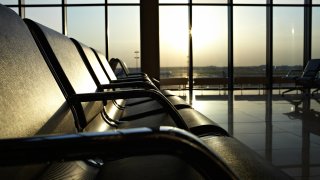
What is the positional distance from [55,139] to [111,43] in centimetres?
947

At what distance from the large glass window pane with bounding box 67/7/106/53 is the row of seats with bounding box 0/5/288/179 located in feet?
27.7

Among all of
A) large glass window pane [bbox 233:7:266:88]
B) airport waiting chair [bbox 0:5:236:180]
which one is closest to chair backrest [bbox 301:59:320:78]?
large glass window pane [bbox 233:7:266:88]

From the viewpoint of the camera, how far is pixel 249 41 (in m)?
11.5

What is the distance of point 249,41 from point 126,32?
4.09m

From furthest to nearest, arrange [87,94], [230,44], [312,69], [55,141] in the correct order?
[230,44], [312,69], [87,94], [55,141]

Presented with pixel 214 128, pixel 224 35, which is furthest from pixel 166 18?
pixel 214 128

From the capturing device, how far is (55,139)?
391mm

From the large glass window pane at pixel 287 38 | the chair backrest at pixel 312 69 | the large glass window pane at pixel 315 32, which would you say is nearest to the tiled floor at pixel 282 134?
the chair backrest at pixel 312 69

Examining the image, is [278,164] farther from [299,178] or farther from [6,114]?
[6,114]

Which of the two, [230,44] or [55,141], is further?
[230,44]

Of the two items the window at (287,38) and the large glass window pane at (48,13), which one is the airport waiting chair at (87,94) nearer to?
the large glass window pane at (48,13)

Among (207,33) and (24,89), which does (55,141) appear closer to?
(24,89)

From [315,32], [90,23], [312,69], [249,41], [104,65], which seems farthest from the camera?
[249,41]

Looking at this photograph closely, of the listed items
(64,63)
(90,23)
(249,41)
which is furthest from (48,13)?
(64,63)
